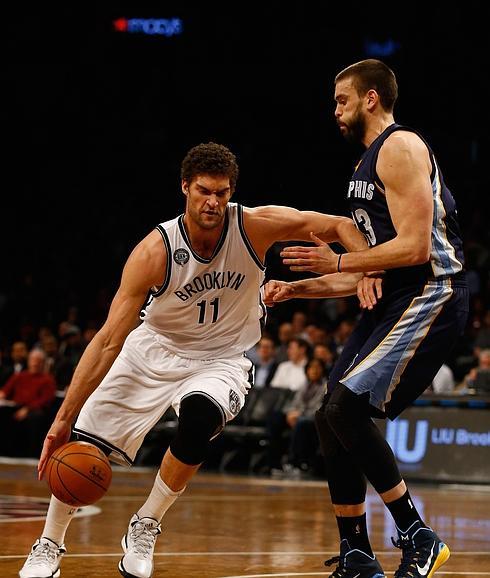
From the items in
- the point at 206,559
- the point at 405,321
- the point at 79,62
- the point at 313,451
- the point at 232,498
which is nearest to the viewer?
the point at 405,321

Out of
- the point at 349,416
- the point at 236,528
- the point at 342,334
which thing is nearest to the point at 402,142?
the point at 349,416

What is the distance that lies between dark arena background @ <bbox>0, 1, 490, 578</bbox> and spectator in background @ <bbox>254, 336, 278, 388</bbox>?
40 centimetres

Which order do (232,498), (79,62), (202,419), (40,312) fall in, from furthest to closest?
(79,62)
(40,312)
(232,498)
(202,419)

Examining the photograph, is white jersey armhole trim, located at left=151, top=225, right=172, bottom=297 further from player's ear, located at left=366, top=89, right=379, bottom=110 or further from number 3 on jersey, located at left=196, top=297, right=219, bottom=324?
player's ear, located at left=366, top=89, right=379, bottom=110

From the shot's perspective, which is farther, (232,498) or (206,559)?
(232,498)

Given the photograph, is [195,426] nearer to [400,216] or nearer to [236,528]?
[400,216]

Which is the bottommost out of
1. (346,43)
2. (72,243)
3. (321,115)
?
(72,243)

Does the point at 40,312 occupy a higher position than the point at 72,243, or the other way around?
the point at 72,243

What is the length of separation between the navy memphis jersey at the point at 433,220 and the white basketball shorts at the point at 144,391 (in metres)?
0.99

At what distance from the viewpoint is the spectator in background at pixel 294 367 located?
12992mm

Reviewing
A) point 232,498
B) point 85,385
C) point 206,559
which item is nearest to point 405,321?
point 85,385

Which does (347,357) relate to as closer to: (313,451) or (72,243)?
(313,451)

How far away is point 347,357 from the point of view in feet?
15.9

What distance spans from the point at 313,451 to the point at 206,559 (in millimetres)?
6531
